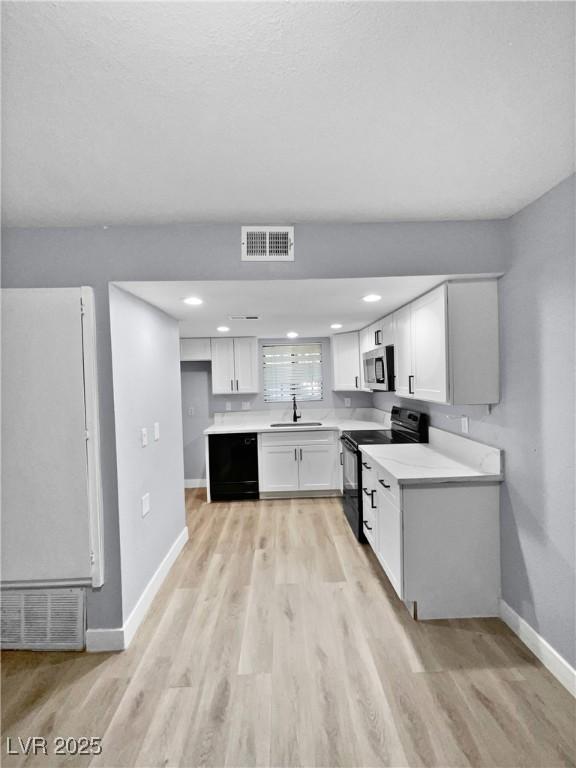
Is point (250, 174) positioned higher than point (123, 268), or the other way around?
point (250, 174)

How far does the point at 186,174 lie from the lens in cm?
163

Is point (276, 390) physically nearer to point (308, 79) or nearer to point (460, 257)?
point (460, 257)

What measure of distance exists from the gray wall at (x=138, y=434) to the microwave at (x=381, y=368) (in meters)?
1.93

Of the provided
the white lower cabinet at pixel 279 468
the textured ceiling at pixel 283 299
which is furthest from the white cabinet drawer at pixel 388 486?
the white lower cabinet at pixel 279 468

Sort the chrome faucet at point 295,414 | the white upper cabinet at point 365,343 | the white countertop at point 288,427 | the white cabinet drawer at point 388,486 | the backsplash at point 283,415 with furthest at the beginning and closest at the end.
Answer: the backsplash at point 283,415
the chrome faucet at point 295,414
the white countertop at point 288,427
the white upper cabinet at point 365,343
the white cabinet drawer at point 388,486

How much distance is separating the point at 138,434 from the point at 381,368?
2.23m

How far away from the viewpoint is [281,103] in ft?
3.99

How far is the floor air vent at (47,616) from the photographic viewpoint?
219 centimetres

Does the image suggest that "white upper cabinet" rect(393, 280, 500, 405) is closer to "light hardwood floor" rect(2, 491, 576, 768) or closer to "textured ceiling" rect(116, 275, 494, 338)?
"textured ceiling" rect(116, 275, 494, 338)

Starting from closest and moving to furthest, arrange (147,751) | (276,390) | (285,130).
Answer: (285,130)
(147,751)
(276,390)

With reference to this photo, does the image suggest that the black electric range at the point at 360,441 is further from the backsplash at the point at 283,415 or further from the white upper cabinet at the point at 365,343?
the backsplash at the point at 283,415

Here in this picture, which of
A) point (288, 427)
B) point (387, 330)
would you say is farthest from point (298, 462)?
point (387, 330)

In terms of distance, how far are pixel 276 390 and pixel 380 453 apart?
2610mm

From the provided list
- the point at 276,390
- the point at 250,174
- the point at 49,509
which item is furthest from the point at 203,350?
the point at 250,174
